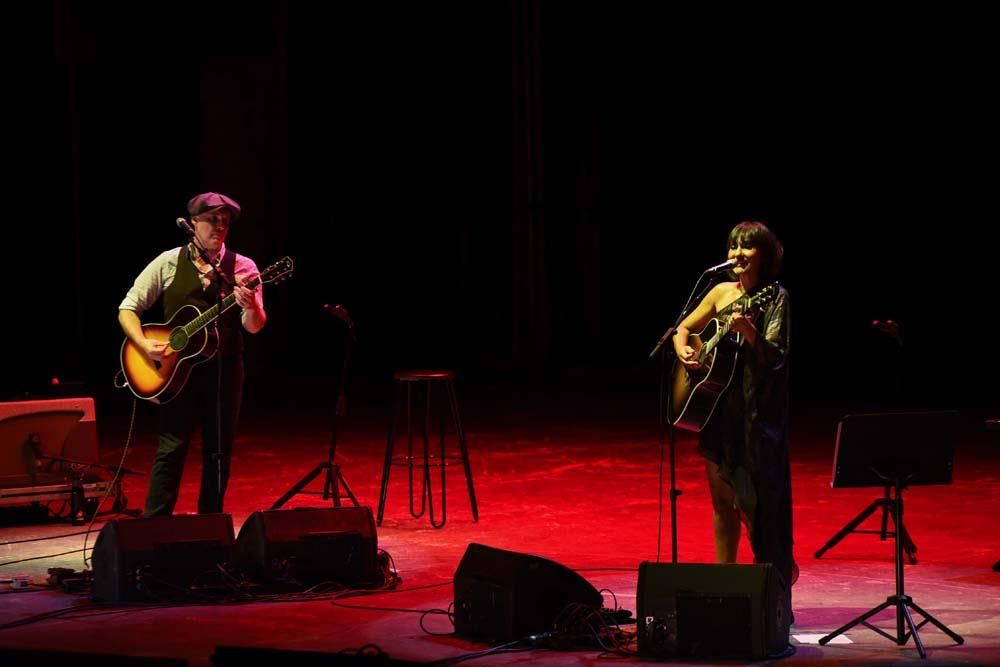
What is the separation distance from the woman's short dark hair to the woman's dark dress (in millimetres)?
95

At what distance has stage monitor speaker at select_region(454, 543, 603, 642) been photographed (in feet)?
19.1

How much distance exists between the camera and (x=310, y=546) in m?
6.86

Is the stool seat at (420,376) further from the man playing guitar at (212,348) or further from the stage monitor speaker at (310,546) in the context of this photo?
the stage monitor speaker at (310,546)

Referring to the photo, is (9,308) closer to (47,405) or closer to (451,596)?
(47,405)

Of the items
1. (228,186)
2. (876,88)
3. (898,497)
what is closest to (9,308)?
(228,186)

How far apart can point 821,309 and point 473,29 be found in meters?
6.16

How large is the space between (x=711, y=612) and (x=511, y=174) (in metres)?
16.3

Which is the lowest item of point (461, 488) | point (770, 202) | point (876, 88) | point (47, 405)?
point (461, 488)

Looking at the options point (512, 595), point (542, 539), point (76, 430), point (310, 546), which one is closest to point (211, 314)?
point (310, 546)

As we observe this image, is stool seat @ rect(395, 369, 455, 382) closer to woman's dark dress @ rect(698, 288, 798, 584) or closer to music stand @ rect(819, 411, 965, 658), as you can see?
woman's dark dress @ rect(698, 288, 798, 584)

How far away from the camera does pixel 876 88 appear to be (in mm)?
18438

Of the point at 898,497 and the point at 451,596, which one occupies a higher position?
the point at 898,497

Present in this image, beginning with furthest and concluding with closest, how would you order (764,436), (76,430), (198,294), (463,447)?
(76,430) → (463,447) → (198,294) → (764,436)

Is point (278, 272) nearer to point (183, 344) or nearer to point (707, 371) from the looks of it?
point (183, 344)
